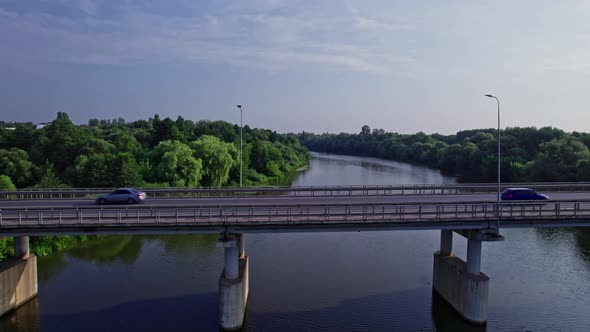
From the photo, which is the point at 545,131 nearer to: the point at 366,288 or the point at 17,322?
the point at 366,288

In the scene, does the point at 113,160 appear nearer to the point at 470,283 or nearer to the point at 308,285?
the point at 308,285

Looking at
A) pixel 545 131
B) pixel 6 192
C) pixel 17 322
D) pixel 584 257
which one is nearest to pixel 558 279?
pixel 584 257

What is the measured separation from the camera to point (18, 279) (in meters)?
31.6

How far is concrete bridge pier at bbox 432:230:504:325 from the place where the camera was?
2888 cm

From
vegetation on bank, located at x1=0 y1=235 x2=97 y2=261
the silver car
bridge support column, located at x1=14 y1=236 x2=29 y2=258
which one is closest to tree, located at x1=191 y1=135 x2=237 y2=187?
vegetation on bank, located at x1=0 y1=235 x2=97 y2=261

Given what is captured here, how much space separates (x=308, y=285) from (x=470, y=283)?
12285mm

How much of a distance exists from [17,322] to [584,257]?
48212mm

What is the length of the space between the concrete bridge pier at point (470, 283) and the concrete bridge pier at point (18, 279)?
101 feet

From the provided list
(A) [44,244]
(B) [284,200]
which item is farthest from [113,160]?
(B) [284,200]

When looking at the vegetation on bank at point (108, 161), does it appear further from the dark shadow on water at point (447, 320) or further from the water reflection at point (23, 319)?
the dark shadow on water at point (447, 320)

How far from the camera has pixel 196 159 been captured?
7469 centimetres

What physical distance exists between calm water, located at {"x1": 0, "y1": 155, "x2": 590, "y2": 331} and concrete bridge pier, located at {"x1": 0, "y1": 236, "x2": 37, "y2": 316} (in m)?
0.78

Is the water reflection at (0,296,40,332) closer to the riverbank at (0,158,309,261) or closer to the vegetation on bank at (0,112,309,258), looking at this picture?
the riverbank at (0,158,309,261)

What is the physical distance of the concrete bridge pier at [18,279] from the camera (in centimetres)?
3014
